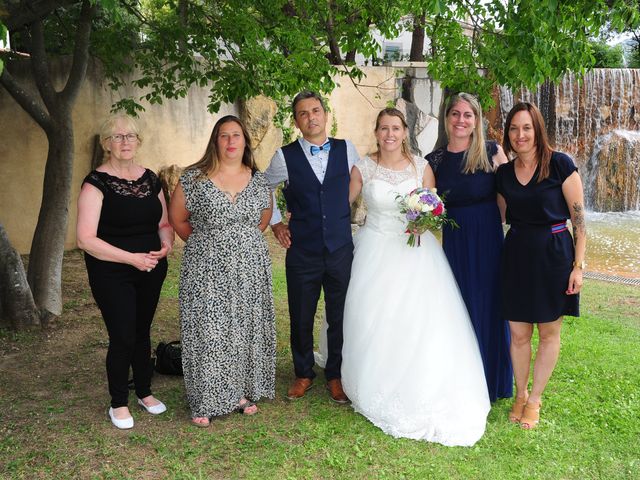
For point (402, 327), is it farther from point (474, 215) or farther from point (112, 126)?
point (112, 126)

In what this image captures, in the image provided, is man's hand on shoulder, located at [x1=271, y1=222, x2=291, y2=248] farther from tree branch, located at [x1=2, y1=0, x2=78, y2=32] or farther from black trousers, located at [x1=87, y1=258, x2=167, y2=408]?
tree branch, located at [x1=2, y1=0, x2=78, y2=32]

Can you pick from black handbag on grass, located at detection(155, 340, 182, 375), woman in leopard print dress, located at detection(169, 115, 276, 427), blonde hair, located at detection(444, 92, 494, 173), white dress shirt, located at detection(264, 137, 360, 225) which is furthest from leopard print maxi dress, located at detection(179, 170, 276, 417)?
blonde hair, located at detection(444, 92, 494, 173)

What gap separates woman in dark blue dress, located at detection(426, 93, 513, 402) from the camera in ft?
13.9

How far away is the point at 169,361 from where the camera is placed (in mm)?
5062

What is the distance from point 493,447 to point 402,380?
67cm

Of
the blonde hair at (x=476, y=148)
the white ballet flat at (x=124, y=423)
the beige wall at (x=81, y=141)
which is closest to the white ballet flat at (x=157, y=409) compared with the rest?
Answer: the white ballet flat at (x=124, y=423)

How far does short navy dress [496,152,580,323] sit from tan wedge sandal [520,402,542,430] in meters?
0.61

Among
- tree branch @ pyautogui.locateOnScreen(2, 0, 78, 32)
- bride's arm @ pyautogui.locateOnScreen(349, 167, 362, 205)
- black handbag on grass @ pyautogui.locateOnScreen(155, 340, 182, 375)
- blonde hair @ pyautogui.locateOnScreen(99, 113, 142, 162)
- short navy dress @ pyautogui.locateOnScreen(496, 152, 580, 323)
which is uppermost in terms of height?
tree branch @ pyautogui.locateOnScreen(2, 0, 78, 32)

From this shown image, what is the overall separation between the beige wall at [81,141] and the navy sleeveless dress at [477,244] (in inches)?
247

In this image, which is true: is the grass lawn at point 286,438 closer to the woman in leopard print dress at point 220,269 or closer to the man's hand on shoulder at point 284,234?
the woman in leopard print dress at point 220,269

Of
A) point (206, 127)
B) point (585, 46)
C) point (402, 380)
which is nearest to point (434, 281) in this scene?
point (402, 380)

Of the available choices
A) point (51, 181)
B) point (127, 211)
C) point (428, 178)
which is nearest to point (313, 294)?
point (428, 178)

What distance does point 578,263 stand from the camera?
3.91 metres

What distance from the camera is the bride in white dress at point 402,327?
406 cm
